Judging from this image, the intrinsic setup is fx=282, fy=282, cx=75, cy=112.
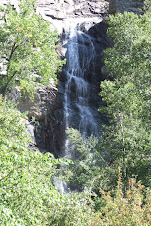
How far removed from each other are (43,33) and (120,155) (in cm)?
805

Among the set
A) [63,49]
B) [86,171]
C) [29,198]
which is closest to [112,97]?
[86,171]

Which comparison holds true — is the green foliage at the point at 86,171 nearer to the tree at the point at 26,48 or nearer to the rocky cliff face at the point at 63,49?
the tree at the point at 26,48

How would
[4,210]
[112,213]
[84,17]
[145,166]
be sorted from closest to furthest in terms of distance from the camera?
[4,210] → [112,213] → [145,166] → [84,17]

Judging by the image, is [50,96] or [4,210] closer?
[4,210]

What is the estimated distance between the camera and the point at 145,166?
545 inches

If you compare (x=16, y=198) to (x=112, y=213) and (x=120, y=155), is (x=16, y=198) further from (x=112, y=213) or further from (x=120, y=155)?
(x=120, y=155)

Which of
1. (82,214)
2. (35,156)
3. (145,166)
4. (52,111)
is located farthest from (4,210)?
(52,111)

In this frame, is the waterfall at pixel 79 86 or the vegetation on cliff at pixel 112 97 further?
the waterfall at pixel 79 86

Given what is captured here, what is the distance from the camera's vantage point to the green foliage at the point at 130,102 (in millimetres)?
14203

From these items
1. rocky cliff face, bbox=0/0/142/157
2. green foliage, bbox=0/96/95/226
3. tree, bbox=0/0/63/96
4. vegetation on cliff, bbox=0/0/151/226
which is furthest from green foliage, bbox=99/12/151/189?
rocky cliff face, bbox=0/0/142/157

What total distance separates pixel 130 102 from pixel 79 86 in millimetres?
11885

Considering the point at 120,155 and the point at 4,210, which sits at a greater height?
the point at 4,210

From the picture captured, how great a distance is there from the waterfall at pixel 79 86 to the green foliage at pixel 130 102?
6928 mm

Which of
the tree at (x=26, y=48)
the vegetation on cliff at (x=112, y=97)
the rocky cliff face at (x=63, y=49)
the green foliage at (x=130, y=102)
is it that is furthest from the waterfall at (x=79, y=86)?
the tree at (x=26, y=48)
